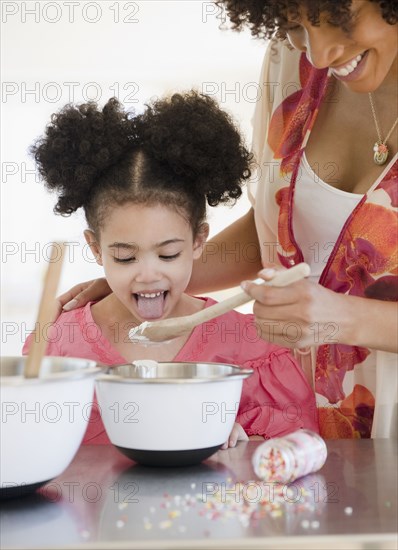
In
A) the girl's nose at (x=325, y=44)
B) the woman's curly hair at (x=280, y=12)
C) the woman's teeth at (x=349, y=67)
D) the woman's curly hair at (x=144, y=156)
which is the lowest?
the woman's curly hair at (x=144, y=156)

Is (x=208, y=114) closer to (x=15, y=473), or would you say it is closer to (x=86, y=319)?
(x=86, y=319)

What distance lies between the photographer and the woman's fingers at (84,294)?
1711 millimetres

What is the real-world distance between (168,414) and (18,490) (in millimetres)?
211

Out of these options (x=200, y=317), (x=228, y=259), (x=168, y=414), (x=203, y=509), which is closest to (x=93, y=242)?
(x=228, y=259)

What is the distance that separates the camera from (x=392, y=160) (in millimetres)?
1452

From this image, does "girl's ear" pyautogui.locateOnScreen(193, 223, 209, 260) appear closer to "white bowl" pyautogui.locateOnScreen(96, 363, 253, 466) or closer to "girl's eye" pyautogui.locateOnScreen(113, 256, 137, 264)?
"girl's eye" pyautogui.locateOnScreen(113, 256, 137, 264)

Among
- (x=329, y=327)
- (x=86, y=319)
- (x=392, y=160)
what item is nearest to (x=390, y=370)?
(x=329, y=327)

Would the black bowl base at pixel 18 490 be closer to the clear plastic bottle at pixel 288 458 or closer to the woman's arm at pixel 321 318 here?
the clear plastic bottle at pixel 288 458

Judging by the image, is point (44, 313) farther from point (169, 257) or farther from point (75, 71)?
point (75, 71)

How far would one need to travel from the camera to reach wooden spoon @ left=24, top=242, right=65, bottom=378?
853 mm

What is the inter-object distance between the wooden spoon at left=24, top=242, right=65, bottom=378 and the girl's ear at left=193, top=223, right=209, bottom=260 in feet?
2.60

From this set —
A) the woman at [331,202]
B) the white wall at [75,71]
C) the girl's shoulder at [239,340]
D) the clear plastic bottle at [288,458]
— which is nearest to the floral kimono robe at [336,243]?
the woman at [331,202]

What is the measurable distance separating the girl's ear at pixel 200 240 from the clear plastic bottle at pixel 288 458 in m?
0.73

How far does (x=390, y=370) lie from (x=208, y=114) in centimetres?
70
